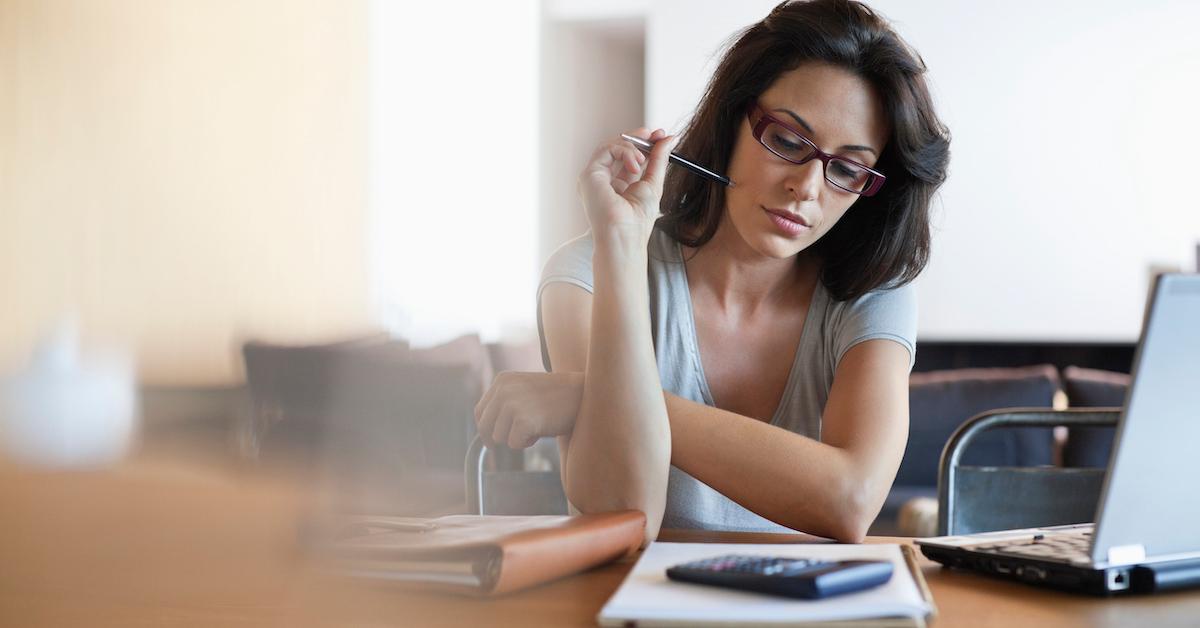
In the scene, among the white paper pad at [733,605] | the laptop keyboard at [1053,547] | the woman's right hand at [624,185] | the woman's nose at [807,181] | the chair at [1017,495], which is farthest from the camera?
the chair at [1017,495]

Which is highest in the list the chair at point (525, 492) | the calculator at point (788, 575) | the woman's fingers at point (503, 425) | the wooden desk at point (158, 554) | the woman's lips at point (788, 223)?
the woman's lips at point (788, 223)

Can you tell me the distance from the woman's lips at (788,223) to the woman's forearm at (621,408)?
0.81 ft

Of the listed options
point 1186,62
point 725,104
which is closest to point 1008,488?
point 725,104

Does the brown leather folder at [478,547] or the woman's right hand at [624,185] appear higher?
the woman's right hand at [624,185]

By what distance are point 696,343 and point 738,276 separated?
92 mm

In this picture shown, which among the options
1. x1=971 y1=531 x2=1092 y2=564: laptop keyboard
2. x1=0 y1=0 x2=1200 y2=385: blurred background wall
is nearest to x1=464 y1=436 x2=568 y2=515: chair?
x1=971 y1=531 x2=1092 y2=564: laptop keyboard

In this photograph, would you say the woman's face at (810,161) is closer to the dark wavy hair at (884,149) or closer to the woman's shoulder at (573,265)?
the dark wavy hair at (884,149)

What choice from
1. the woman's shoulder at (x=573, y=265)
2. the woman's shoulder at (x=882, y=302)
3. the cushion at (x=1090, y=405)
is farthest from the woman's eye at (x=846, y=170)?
the cushion at (x=1090, y=405)

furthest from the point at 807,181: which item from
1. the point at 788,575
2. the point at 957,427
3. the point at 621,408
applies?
the point at 957,427

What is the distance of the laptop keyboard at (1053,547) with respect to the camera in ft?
1.78

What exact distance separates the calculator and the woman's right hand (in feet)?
1.13

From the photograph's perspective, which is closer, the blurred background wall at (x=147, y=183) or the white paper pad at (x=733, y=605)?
the blurred background wall at (x=147, y=183)

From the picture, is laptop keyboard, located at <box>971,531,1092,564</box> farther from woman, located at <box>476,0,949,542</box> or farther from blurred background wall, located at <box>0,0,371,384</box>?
blurred background wall, located at <box>0,0,371,384</box>

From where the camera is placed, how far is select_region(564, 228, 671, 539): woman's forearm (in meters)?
0.75
